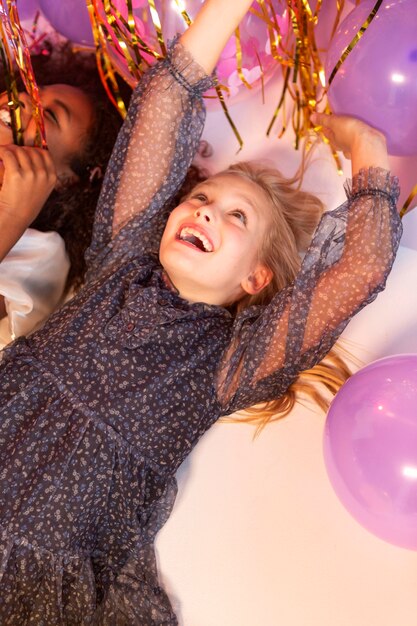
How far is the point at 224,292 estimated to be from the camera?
1604 millimetres

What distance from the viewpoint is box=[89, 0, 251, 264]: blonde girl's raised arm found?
1.47 metres

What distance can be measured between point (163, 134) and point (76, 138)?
32 cm

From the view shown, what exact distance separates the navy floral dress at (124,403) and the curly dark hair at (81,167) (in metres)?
0.24

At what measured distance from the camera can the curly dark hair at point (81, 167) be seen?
1835 millimetres

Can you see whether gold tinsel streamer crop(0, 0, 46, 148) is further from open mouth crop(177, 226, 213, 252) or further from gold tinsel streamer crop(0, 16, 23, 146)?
open mouth crop(177, 226, 213, 252)

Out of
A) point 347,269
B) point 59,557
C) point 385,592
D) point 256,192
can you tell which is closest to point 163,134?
point 256,192

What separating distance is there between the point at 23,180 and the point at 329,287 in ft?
2.44

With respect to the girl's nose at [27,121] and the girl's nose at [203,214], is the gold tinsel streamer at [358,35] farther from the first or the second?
the girl's nose at [27,121]

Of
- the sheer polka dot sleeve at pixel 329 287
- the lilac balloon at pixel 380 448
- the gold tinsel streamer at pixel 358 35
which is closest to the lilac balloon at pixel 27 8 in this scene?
the gold tinsel streamer at pixel 358 35

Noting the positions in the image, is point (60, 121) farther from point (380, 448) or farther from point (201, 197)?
point (380, 448)

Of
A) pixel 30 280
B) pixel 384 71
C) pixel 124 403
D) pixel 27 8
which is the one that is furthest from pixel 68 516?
pixel 27 8

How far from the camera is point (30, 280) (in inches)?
70.6

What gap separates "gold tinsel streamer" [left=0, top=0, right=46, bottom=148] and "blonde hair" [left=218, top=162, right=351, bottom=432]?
17.9 inches

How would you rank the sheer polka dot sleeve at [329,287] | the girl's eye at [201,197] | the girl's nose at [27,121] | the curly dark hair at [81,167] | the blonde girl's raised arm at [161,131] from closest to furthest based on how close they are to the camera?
the sheer polka dot sleeve at [329,287], the blonde girl's raised arm at [161,131], the girl's eye at [201,197], the girl's nose at [27,121], the curly dark hair at [81,167]
